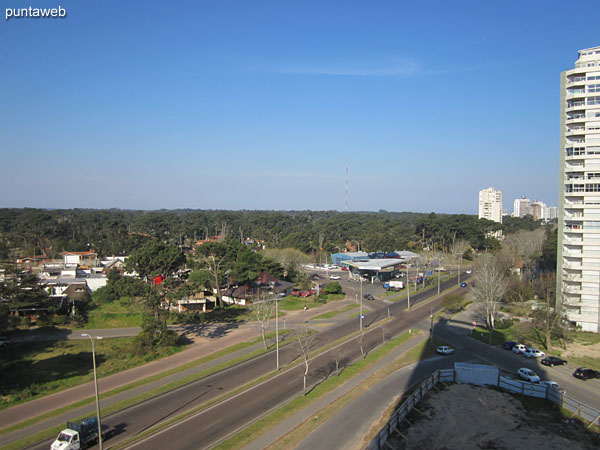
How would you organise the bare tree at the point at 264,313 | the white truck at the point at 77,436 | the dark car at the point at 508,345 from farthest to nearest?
the bare tree at the point at 264,313
the dark car at the point at 508,345
the white truck at the point at 77,436

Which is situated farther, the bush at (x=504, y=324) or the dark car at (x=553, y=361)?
the bush at (x=504, y=324)

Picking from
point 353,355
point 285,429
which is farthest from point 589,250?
point 285,429

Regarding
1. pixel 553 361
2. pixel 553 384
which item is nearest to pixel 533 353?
pixel 553 361

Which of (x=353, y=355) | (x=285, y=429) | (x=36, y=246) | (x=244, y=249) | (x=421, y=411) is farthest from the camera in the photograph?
(x=36, y=246)

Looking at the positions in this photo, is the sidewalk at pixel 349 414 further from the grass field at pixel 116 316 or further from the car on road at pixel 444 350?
the grass field at pixel 116 316

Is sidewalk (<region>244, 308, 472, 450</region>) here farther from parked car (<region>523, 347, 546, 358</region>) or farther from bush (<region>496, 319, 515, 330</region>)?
bush (<region>496, 319, 515, 330</region>)

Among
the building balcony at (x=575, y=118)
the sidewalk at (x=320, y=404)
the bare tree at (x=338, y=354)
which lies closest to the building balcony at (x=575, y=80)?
the building balcony at (x=575, y=118)

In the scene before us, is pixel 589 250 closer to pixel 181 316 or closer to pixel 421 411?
pixel 421 411
